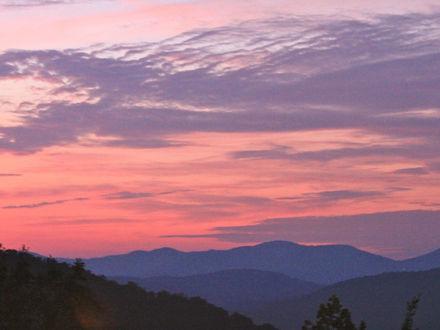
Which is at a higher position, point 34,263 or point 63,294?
point 34,263

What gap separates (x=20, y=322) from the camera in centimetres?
6931

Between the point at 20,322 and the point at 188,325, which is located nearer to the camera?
the point at 20,322

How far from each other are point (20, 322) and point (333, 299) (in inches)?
938

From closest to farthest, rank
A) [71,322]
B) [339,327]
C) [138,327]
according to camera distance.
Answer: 1. [339,327]
2. [71,322]
3. [138,327]

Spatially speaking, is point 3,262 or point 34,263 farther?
point 34,263

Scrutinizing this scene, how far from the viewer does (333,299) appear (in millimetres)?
55938

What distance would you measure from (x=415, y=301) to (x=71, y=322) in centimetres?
2793

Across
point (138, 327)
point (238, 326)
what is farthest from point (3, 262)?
point (238, 326)

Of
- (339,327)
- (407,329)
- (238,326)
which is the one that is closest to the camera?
(407,329)

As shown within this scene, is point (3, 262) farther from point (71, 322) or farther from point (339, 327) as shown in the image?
point (339, 327)

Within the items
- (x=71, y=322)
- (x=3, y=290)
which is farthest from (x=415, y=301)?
(x=3, y=290)

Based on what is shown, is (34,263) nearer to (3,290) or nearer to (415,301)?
(3,290)

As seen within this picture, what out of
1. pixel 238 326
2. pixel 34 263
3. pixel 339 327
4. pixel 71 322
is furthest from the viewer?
pixel 238 326

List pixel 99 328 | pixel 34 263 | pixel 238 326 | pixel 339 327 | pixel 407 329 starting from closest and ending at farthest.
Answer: pixel 407 329
pixel 339 327
pixel 99 328
pixel 34 263
pixel 238 326
